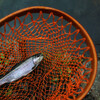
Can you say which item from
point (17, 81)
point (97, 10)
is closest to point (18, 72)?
point (17, 81)

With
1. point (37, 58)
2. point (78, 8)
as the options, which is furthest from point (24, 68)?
point (78, 8)

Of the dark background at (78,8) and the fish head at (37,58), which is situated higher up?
the dark background at (78,8)

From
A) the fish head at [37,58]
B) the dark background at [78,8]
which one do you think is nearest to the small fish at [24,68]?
the fish head at [37,58]

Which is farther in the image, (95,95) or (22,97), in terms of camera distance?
(95,95)

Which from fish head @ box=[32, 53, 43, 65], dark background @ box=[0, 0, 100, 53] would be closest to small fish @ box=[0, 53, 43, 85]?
fish head @ box=[32, 53, 43, 65]

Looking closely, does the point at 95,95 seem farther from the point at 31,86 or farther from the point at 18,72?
the point at 18,72

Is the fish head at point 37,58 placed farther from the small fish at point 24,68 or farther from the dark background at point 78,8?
the dark background at point 78,8

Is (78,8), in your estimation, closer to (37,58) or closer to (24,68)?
(37,58)
